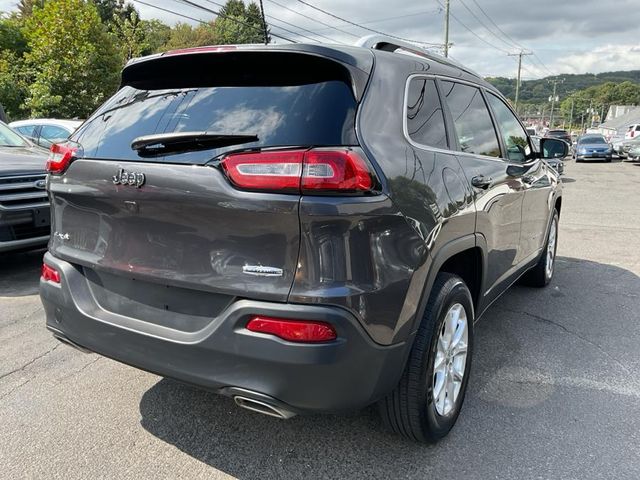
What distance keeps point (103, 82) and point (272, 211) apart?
22278mm

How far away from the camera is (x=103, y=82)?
71.1ft

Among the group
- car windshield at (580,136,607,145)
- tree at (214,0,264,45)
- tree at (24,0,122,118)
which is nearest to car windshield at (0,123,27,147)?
tree at (24,0,122,118)

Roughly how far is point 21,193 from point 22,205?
0.43 ft

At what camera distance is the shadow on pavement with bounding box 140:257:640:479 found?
253 cm

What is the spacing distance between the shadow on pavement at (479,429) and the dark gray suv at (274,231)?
0.19m

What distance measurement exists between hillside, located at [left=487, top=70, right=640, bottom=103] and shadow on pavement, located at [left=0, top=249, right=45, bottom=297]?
73.9m

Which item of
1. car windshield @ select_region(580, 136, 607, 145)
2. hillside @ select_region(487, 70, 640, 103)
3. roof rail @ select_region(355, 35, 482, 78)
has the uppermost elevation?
hillside @ select_region(487, 70, 640, 103)

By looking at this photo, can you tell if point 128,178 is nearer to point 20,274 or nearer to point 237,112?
point 237,112

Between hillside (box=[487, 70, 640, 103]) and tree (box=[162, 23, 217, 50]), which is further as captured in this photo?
hillside (box=[487, 70, 640, 103])

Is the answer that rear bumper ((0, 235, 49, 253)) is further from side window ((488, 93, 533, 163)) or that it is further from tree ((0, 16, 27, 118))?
tree ((0, 16, 27, 118))

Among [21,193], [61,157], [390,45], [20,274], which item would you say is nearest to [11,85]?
[20,274]

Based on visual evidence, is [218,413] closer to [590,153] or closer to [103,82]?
[103,82]

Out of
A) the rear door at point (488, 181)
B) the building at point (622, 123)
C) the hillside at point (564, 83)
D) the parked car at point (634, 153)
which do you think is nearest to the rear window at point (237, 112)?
the rear door at point (488, 181)

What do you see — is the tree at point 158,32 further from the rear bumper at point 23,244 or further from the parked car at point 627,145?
the rear bumper at point 23,244
